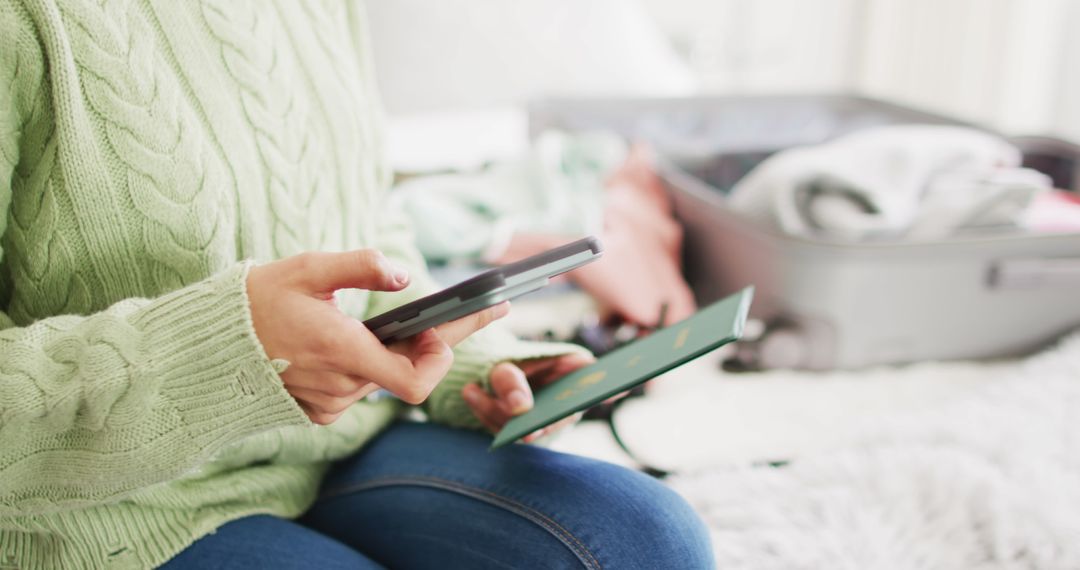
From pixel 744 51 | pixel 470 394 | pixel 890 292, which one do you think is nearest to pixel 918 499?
pixel 890 292

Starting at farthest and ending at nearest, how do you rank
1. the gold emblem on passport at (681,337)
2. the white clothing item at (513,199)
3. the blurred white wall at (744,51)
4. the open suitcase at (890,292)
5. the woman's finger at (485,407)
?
the blurred white wall at (744,51) < the white clothing item at (513,199) < the open suitcase at (890,292) < the woman's finger at (485,407) < the gold emblem on passport at (681,337)

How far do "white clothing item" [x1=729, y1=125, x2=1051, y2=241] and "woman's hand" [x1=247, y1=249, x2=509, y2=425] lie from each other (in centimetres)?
80

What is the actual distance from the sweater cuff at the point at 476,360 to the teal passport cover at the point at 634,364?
0.13 feet

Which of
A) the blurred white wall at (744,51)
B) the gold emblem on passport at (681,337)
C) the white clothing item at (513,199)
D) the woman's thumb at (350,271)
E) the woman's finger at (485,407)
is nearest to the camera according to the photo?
the woman's thumb at (350,271)

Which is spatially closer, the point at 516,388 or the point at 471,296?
the point at 471,296

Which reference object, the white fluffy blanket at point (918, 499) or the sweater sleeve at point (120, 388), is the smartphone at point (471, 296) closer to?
the sweater sleeve at point (120, 388)

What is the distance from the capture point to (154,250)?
21.2 inches

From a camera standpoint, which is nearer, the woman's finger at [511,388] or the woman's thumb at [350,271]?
the woman's thumb at [350,271]

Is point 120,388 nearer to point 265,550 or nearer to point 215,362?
point 215,362

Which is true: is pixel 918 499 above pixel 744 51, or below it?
below

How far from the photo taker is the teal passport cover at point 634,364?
1.69 feet

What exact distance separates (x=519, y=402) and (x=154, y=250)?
26 centimetres

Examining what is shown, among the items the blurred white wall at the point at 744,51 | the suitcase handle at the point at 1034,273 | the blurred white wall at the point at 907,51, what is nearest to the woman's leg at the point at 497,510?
the suitcase handle at the point at 1034,273

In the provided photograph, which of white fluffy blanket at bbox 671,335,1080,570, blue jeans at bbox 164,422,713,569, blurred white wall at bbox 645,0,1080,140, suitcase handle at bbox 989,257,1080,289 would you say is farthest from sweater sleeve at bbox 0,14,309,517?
blurred white wall at bbox 645,0,1080,140
